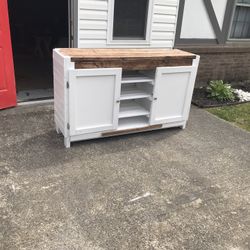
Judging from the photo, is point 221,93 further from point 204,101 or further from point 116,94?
point 116,94

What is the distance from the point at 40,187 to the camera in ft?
9.18

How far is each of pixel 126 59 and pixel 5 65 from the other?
2022 millimetres

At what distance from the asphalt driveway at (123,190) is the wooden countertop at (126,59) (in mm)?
1032

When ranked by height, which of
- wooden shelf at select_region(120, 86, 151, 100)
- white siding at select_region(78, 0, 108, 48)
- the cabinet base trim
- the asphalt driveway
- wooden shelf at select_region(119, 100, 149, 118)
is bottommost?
the asphalt driveway

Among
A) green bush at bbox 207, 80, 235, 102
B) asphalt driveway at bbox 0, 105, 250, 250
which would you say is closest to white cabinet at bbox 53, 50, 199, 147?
asphalt driveway at bbox 0, 105, 250, 250

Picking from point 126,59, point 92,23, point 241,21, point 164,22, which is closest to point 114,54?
point 126,59

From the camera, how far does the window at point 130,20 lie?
475 cm

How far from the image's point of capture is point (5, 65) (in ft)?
14.0

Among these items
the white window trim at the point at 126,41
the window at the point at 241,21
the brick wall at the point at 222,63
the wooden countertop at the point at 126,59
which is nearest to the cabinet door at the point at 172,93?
the wooden countertop at the point at 126,59

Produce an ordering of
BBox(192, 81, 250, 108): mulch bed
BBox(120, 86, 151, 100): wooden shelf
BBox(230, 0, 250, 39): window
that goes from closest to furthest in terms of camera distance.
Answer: BBox(120, 86, 151, 100): wooden shelf < BBox(192, 81, 250, 108): mulch bed < BBox(230, 0, 250, 39): window

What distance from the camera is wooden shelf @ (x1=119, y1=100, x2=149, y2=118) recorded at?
3842mm

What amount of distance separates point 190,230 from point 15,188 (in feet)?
5.58

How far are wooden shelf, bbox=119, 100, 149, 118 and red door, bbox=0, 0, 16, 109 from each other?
1.82m

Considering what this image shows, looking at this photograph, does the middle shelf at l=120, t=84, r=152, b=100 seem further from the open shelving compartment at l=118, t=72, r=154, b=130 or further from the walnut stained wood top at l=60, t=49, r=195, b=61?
the walnut stained wood top at l=60, t=49, r=195, b=61
